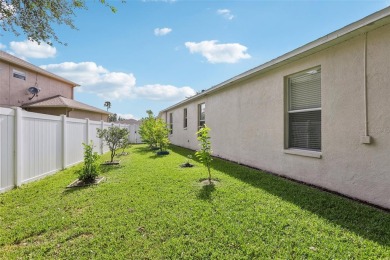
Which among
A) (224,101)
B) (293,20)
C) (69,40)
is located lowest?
(224,101)

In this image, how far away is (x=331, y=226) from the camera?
311 centimetres

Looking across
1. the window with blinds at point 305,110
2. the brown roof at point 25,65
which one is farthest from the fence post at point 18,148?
the brown roof at point 25,65

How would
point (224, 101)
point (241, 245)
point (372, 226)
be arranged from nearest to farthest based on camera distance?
point (241, 245) → point (372, 226) → point (224, 101)

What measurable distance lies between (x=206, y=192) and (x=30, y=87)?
58.9 ft

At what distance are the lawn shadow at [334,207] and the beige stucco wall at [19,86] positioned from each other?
16.7 meters

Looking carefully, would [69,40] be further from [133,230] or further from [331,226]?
[331,226]

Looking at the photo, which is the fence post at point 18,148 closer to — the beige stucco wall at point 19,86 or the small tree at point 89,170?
the small tree at point 89,170

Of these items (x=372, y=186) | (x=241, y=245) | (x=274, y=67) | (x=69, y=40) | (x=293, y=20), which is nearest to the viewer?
(x=241, y=245)

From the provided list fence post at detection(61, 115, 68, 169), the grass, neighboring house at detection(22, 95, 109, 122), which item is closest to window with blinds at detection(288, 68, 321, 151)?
the grass

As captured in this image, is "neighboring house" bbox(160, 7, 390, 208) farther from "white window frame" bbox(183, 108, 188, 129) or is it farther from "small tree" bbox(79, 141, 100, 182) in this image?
"white window frame" bbox(183, 108, 188, 129)

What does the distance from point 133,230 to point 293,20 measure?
7068mm

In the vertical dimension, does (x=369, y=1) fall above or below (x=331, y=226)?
above

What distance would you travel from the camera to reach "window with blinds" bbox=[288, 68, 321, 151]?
5156 millimetres

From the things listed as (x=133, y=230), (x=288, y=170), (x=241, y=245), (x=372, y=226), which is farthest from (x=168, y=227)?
(x=288, y=170)
